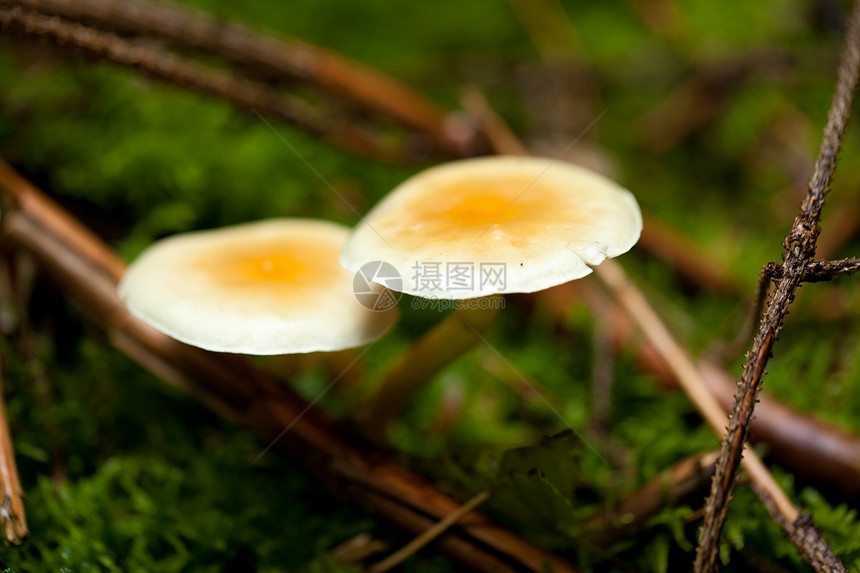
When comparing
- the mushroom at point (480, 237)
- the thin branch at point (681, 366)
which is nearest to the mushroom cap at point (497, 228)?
the mushroom at point (480, 237)

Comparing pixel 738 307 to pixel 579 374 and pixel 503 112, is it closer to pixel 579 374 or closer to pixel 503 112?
pixel 579 374

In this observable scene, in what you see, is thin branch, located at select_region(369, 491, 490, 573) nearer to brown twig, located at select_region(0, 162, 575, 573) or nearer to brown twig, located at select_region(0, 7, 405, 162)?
brown twig, located at select_region(0, 162, 575, 573)

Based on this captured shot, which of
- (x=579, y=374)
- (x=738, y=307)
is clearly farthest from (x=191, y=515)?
(x=738, y=307)

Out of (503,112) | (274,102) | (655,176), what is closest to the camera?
(274,102)

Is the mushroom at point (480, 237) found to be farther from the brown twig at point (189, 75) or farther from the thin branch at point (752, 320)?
the brown twig at point (189, 75)

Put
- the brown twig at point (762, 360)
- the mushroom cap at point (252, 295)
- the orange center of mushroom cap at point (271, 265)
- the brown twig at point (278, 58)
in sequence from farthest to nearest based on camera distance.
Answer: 1. the brown twig at point (278, 58)
2. the orange center of mushroom cap at point (271, 265)
3. the mushroom cap at point (252, 295)
4. the brown twig at point (762, 360)

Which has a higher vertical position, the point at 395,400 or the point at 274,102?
the point at 274,102

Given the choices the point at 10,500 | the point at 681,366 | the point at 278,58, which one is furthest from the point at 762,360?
the point at 278,58

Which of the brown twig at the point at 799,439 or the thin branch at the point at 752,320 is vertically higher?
the thin branch at the point at 752,320
